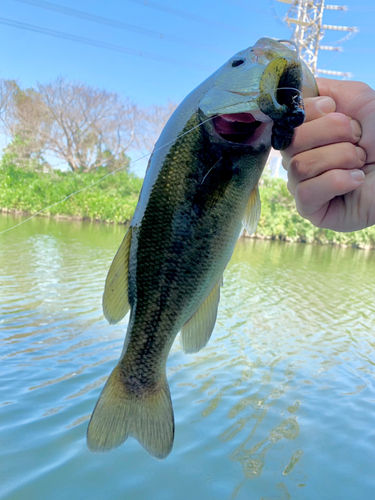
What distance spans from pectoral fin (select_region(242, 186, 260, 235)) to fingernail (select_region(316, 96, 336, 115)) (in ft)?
1.55

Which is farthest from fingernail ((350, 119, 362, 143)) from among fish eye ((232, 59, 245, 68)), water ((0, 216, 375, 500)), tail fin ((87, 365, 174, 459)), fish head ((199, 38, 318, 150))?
water ((0, 216, 375, 500))

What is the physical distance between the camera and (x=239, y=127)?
1.50 meters

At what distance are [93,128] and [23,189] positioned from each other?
10868 millimetres

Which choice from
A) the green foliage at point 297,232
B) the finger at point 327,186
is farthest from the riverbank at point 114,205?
the finger at point 327,186

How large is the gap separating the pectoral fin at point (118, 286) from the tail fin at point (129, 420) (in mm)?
301

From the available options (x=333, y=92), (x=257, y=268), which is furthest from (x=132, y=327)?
(x=257, y=268)

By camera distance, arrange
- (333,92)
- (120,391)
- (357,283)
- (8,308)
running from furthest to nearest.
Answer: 1. (357,283)
2. (8,308)
3. (333,92)
4. (120,391)

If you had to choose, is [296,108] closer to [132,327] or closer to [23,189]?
[132,327]

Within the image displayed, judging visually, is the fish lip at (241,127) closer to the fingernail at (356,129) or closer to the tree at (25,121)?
the fingernail at (356,129)

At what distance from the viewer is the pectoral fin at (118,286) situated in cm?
167

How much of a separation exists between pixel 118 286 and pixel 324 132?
106 centimetres

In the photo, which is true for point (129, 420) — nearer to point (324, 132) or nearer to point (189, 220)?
point (189, 220)

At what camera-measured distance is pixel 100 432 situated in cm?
162

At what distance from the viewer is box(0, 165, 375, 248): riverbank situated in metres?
28.6
